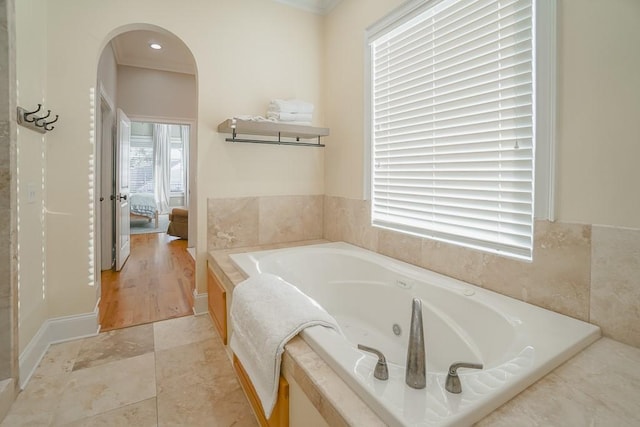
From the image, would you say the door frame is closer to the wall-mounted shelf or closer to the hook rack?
the hook rack

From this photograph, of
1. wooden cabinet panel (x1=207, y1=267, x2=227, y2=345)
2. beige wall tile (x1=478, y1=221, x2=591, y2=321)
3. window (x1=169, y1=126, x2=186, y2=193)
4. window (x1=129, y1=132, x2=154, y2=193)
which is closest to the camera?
A: beige wall tile (x1=478, y1=221, x2=591, y2=321)

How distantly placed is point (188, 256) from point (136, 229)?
3029 mm

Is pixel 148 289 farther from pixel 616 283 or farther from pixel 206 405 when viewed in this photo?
pixel 616 283

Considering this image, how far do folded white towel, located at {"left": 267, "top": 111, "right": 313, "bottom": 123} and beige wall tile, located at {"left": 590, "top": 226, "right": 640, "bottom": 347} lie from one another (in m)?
2.04

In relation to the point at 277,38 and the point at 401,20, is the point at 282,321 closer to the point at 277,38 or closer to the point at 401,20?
the point at 401,20

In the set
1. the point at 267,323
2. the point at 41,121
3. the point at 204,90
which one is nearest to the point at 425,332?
the point at 267,323

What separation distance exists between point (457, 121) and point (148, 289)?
10.4 ft

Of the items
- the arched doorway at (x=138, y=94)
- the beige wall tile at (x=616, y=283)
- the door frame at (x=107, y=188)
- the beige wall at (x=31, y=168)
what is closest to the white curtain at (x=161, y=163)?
the arched doorway at (x=138, y=94)

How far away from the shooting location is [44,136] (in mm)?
2010

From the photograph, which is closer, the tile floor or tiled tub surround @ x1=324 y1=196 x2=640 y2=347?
tiled tub surround @ x1=324 y1=196 x2=640 y2=347

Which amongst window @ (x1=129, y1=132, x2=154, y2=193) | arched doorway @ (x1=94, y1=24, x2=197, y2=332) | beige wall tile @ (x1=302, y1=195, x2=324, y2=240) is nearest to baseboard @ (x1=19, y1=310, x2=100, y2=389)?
arched doorway @ (x1=94, y1=24, x2=197, y2=332)

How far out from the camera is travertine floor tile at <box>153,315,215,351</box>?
7.09 feet

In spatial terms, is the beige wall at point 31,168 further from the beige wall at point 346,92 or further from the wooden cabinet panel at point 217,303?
the beige wall at point 346,92

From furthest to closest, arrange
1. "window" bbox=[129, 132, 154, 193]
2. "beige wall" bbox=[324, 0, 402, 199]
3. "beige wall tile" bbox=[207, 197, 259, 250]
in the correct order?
"window" bbox=[129, 132, 154, 193], "beige wall tile" bbox=[207, 197, 259, 250], "beige wall" bbox=[324, 0, 402, 199]
